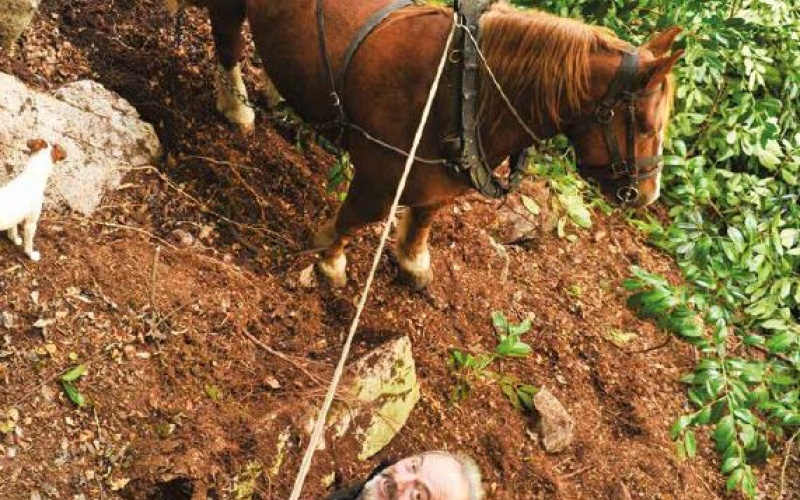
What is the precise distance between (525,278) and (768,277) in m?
2.01

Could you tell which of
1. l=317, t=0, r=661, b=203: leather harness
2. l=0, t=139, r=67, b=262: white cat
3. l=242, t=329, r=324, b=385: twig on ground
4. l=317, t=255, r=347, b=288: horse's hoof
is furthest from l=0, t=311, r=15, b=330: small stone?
l=317, t=0, r=661, b=203: leather harness

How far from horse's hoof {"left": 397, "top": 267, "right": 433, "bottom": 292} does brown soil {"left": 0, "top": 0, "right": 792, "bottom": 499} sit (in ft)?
0.20

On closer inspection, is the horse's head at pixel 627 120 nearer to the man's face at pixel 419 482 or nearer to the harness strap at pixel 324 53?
the harness strap at pixel 324 53

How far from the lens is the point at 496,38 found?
114 inches

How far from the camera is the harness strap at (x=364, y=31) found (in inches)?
130

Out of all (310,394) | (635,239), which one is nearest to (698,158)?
(635,239)

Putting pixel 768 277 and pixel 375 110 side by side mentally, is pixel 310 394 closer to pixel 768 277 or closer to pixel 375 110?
pixel 375 110

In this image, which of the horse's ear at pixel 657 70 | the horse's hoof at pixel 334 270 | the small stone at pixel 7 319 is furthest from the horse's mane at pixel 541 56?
the small stone at pixel 7 319

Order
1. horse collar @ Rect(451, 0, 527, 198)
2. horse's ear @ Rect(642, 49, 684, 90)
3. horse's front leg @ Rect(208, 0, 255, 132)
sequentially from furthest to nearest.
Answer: horse's front leg @ Rect(208, 0, 255, 132) → horse collar @ Rect(451, 0, 527, 198) → horse's ear @ Rect(642, 49, 684, 90)

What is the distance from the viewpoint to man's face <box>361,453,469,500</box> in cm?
230

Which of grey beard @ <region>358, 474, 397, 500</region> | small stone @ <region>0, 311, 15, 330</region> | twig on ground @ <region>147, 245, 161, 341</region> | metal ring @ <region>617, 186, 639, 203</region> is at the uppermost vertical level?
metal ring @ <region>617, 186, 639, 203</region>

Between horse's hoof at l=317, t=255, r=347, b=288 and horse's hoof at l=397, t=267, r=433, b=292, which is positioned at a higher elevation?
horse's hoof at l=317, t=255, r=347, b=288

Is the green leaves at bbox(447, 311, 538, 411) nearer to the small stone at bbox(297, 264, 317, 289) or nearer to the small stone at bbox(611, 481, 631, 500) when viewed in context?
the small stone at bbox(611, 481, 631, 500)

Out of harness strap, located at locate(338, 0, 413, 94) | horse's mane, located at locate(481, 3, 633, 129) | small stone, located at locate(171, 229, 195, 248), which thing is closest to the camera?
horse's mane, located at locate(481, 3, 633, 129)
